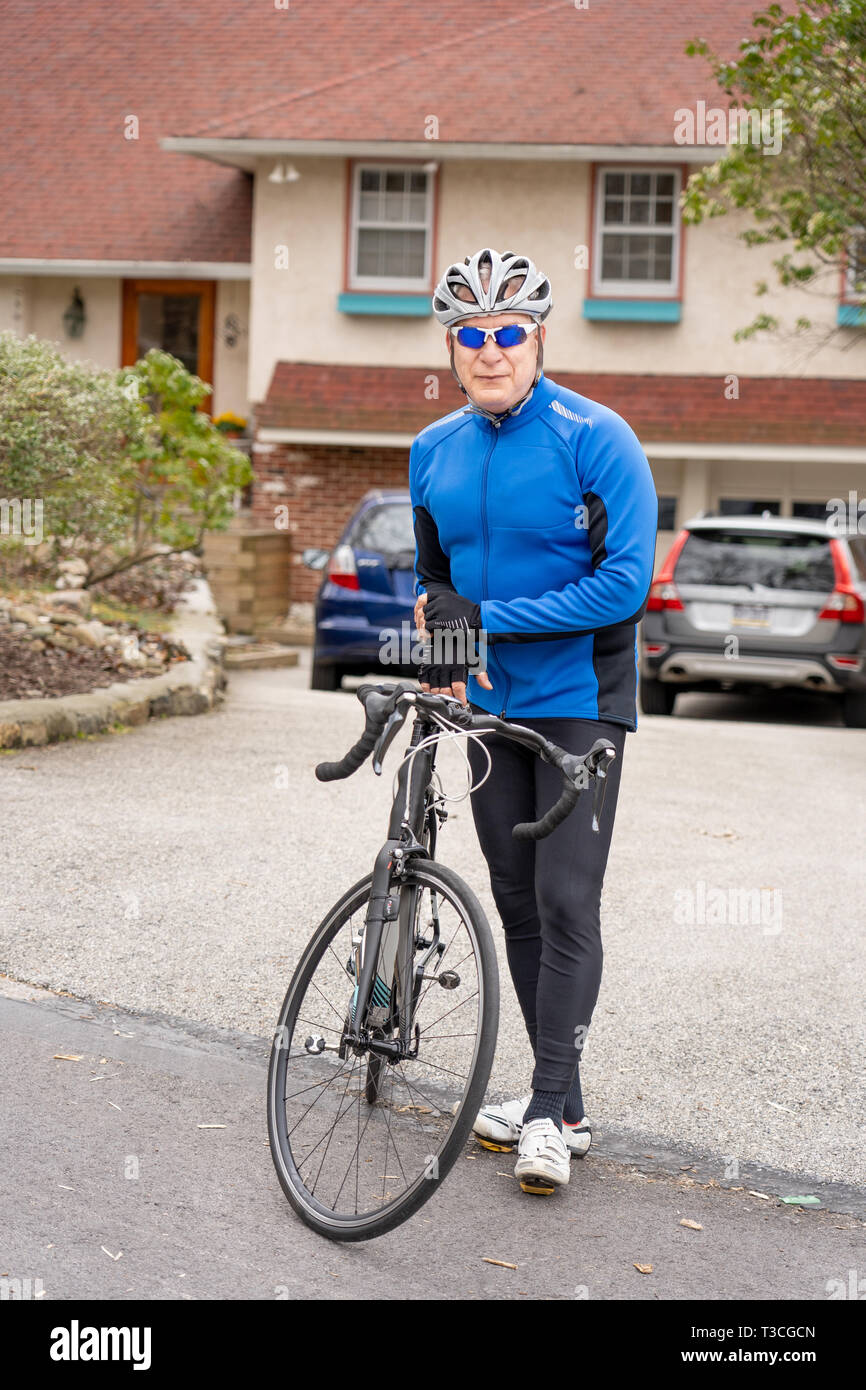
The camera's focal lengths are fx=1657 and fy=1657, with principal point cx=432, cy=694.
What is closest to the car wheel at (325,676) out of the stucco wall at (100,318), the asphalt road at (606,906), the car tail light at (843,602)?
the asphalt road at (606,906)

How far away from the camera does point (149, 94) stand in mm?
25922

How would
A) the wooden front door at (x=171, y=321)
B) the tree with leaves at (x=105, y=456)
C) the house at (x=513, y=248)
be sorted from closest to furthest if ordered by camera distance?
the tree with leaves at (x=105, y=456) < the house at (x=513, y=248) < the wooden front door at (x=171, y=321)

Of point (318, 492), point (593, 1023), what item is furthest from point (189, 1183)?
point (318, 492)

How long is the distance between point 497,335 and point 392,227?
18.3 m

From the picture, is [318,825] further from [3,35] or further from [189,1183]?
[3,35]

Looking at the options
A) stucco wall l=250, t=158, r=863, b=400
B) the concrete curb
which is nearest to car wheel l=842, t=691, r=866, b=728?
the concrete curb

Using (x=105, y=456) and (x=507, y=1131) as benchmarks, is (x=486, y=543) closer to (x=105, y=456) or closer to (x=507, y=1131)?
(x=507, y=1131)

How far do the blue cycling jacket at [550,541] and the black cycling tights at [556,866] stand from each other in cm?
11

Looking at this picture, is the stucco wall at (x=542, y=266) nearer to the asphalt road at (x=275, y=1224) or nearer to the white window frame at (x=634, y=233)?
the white window frame at (x=634, y=233)

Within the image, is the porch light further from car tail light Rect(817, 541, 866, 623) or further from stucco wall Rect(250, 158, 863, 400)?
car tail light Rect(817, 541, 866, 623)

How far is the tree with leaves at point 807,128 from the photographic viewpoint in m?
11.5

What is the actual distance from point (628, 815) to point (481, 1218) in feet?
15.7

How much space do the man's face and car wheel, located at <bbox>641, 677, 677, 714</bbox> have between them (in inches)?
399

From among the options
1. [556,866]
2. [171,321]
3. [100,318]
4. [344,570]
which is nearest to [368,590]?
[344,570]
